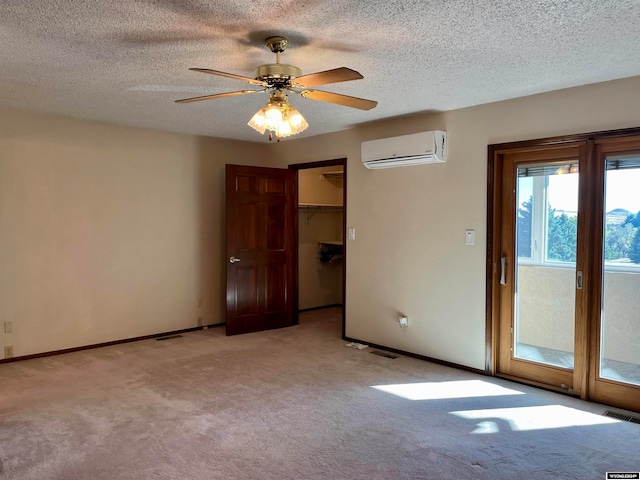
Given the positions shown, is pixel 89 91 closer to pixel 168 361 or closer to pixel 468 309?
pixel 168 361

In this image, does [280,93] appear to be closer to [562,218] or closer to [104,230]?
[562,218]

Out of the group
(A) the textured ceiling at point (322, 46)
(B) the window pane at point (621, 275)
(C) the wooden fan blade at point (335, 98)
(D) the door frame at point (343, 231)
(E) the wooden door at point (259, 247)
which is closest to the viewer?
(A) the textured ceiling at point (322, 46)

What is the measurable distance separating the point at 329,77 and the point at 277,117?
1.54 feet

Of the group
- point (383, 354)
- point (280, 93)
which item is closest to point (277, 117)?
point (280, 93)

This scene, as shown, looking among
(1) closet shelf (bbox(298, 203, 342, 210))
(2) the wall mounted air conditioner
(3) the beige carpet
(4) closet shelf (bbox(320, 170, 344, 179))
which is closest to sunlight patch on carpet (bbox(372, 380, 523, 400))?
(3) the beige carpet

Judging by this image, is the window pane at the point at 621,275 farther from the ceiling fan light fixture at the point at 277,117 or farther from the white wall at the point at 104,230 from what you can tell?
the white wall at the point at 104,230

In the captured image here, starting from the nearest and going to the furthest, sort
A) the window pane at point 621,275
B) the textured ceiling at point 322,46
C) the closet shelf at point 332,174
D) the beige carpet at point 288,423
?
1. the textured ceiling at point 322,46
2. the beige carpet at point 288,423
3. the window pane at point 621,275
4. the closet shelf at point 332,174

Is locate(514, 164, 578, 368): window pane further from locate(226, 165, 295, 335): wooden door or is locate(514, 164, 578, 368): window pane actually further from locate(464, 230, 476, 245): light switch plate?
locate(226, 165, 295, 335): wooden door

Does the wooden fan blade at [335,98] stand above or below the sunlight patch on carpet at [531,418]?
above

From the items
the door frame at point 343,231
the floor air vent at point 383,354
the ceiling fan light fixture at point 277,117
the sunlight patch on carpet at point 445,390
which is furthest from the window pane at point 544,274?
the ceiling fan light fixture at point 277,117

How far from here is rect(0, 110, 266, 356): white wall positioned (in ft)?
14.4

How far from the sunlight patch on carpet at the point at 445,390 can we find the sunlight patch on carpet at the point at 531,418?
0.99ft

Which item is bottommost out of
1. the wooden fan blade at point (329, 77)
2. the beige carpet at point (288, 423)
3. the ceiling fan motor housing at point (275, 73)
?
the beige carpet at point (288, 423)

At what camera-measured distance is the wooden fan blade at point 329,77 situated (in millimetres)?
2305
